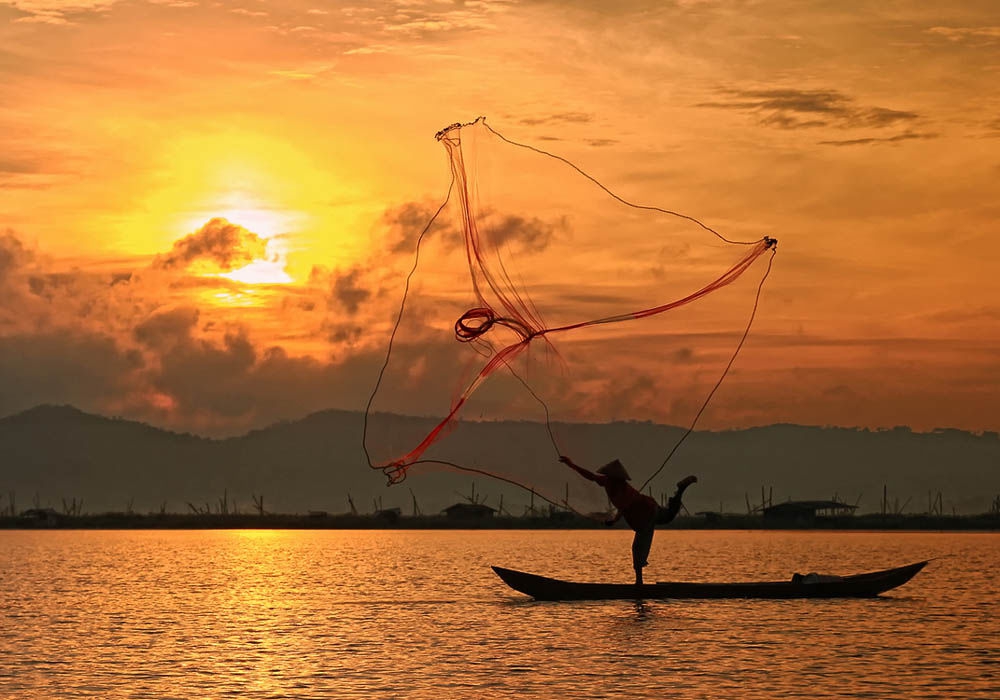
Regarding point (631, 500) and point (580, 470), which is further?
point (631, 500)

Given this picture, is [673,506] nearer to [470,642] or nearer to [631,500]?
[631,500]

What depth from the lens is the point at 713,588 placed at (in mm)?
61875

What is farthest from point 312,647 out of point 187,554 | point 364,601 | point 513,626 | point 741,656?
point 187,554

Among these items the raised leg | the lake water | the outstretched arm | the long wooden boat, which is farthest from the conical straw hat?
the lake water

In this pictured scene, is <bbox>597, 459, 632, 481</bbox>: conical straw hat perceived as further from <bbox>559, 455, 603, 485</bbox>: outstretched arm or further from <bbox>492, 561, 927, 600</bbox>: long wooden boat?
<bbox>492, 561, 927, 600</bbox>: long wooden boat

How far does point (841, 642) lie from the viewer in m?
54.5

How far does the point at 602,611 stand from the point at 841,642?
15.2m

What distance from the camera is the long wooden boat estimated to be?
2403 inches

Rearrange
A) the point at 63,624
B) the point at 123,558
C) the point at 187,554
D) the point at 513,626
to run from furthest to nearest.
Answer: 1. the point at 187,554
2. the point at 123,558
3. the point at 63,624
4. the point at 513,626

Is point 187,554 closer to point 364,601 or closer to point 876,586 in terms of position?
point 364,601

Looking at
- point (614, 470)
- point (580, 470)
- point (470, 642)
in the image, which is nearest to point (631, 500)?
point (614, 470)

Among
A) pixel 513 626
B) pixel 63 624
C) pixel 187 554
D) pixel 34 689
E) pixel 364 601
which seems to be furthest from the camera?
pixel 187 554

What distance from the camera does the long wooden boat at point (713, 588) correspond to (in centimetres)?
6103

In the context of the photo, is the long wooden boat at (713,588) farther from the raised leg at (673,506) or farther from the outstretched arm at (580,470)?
the outstretched arm at (580,470)
